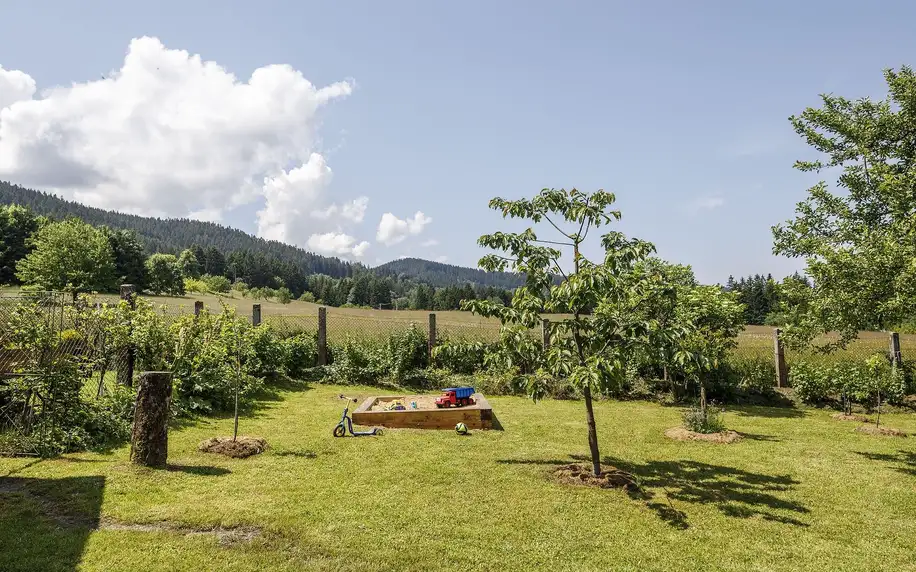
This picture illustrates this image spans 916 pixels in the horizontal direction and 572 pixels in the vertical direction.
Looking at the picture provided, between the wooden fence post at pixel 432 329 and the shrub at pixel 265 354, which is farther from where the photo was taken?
the wooden fence post at pixel 432 329

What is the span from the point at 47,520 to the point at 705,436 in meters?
10.0

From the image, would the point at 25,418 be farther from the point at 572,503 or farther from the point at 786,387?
the point at 786,387

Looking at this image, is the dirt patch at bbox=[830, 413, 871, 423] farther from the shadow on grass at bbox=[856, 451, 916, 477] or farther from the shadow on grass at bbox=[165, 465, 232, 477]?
the shadow on grass at bbox=[165, 465, 232, 477]

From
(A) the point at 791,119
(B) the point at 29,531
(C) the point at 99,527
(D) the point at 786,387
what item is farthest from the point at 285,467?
(A) the point at 791,119

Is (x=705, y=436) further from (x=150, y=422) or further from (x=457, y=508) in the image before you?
(x=150, y=422)

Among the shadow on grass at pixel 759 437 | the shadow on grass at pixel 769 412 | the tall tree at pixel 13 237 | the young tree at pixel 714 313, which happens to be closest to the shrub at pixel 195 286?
the young tree at pixel 714 313

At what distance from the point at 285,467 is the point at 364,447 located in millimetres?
1573

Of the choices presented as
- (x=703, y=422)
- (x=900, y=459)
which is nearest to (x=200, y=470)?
(x=703, y=422)

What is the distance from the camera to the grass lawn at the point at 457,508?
458 cm

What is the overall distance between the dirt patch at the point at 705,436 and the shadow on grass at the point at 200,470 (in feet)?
26.1

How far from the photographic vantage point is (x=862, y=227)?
9.78 meters

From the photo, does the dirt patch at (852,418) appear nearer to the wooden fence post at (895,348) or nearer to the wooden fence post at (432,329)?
the wooden fence post at (895,348)

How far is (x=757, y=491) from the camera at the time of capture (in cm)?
650

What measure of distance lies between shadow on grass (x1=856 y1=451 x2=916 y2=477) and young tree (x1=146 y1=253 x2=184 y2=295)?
80.5 meters
